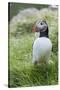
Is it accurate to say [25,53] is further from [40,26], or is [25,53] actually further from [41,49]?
[40,26]

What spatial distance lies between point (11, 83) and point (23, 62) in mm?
201

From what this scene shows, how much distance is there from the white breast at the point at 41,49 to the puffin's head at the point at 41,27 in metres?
0.05

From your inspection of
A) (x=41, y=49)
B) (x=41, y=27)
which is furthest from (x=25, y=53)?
(x=41, y=27)

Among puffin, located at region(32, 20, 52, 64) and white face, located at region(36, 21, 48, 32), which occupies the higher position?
white face, located at region(36, 21, 48, 32)

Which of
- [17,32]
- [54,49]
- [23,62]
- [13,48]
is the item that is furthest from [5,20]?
[54,49]

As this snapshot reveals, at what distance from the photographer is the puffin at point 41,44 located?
1.67 meters

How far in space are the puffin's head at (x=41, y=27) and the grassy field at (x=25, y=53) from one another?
0.10 ft

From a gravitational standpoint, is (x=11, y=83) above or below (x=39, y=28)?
below

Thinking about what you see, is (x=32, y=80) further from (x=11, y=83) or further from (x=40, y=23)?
(x=40, y=23)

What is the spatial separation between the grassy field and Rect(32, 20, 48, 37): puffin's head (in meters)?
0.03

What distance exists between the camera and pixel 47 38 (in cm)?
169

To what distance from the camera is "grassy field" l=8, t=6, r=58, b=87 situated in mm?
1623

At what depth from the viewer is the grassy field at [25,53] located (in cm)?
162

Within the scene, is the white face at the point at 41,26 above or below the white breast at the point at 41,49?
above
